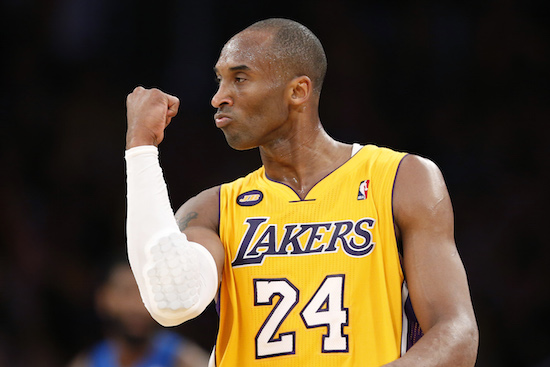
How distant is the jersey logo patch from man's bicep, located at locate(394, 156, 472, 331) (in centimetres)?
62

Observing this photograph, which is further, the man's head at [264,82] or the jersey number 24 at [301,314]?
the man's head at [264,82]

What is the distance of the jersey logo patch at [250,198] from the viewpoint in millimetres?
3297

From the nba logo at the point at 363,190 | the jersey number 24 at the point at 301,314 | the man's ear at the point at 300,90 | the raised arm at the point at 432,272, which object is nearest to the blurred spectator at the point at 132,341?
the jersey number 24 at the point at 301,314

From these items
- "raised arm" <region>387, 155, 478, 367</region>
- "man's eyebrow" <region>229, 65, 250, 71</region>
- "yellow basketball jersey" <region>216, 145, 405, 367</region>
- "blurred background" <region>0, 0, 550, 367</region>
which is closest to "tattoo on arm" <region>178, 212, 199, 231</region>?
"yellow basketball jersey" <region>216, 145, 405, 367</region>

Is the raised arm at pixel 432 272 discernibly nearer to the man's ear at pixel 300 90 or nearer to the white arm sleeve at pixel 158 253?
the man's ear at pixel 300 90

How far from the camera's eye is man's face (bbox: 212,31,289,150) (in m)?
3.17

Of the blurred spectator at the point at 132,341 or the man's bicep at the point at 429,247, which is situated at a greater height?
the man's bicep at the point at 429,247

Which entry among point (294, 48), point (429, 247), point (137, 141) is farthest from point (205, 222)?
point (429, 247)

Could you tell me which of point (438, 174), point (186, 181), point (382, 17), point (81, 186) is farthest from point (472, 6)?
point (438, 174)

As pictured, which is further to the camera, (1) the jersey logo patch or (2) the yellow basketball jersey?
(1) the jersey logo patch

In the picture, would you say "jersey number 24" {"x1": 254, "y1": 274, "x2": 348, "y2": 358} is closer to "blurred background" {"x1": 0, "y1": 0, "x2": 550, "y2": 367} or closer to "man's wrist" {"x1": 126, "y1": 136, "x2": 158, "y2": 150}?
"man's wrist" {"x1": 126, "y1": 136, "x2": 158, "y2": 150}

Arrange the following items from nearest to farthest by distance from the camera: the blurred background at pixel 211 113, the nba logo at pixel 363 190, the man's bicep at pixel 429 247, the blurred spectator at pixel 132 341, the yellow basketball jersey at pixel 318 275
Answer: the man's bicep at pixel 429 247 < the yellow basketball jersey at pixel 318 275 < the nba logo at pixel 363 190 < the blurred spectator at pixel 132 341 < the blurred background at pixel 211 113

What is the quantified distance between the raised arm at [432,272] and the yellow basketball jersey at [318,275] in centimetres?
7

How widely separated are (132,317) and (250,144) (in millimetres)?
2492
